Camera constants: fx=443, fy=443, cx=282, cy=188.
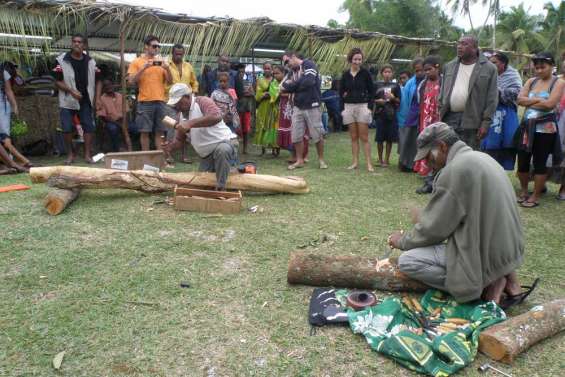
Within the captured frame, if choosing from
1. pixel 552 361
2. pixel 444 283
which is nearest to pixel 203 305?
pixel 444 283

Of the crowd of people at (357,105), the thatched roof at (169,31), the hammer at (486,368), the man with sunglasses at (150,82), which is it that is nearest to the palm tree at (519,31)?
the thatched roof at (169,31)

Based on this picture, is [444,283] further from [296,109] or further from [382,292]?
[296,109]

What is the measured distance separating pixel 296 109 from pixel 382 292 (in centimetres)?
473

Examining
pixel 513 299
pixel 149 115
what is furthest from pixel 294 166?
pixel 513 299

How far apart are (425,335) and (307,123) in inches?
207

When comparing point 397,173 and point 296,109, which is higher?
point 296,109

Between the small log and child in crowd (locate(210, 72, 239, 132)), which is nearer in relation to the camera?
the small log

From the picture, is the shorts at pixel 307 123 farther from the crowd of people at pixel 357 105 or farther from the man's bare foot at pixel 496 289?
A: the man's bare foot at pixel 496 289

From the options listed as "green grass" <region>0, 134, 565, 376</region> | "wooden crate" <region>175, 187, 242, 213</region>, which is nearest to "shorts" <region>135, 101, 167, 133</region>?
"green grass" <region>0, 134, 565, 376</region>

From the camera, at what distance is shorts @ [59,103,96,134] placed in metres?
7.53

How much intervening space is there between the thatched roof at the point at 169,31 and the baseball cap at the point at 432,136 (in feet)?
20.8

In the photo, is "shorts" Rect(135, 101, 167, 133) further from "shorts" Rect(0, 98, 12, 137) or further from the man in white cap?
the man in white cap

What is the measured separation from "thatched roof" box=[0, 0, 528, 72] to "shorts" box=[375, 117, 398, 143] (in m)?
2.59

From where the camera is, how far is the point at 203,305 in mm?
3084
